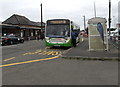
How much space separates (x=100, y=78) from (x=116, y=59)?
12.2 ft

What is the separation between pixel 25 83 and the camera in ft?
16.4

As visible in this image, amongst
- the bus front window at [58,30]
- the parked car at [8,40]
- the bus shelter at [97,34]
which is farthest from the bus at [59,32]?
the parked car at [8,40]

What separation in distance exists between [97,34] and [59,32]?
382 cm

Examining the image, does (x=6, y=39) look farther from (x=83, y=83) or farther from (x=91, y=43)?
(x=83, y=83)

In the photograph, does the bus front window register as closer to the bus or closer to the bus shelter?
the bus

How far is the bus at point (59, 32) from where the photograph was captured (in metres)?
14.4

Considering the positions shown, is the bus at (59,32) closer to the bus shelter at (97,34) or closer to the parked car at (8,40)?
the bus shelter at (97,34)

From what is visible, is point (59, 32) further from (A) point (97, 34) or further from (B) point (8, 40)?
(B) point (8, 40)

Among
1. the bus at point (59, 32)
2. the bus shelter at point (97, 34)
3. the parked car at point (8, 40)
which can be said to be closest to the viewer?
the bus shelter at point (97, 34)

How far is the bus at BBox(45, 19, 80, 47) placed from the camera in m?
14.4

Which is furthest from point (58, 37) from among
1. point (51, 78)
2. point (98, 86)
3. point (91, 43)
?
point (98, 86)

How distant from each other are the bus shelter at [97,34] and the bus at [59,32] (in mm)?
2668

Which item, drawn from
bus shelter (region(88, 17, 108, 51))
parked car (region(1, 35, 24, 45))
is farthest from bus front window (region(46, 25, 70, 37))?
parked car (region(1, 35, 24, 45))

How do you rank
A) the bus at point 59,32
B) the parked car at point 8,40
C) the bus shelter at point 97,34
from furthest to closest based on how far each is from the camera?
1. the parked car at point 8,40
2. the bus at point 59,32
3. the bus shelter at point 97,34
